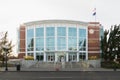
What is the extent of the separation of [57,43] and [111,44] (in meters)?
14.5

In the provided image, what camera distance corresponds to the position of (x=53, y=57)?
78.9 m

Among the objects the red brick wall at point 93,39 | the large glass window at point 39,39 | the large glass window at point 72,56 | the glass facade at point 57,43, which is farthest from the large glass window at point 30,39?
the red brick wall at point 93,39

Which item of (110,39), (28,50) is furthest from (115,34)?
(28,50)

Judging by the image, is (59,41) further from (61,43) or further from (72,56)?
(72,56)

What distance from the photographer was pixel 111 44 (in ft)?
227

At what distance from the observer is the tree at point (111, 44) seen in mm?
68688

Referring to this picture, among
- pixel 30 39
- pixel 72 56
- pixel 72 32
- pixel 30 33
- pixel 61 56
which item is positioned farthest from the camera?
pixel 30 33

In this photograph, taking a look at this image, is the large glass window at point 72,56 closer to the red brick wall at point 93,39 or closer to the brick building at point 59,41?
the brick building at point 59,41

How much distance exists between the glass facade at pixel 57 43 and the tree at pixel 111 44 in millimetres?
8793

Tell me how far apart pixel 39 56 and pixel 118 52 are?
20.4 meters

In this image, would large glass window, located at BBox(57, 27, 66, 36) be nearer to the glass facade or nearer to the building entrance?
the glass facade

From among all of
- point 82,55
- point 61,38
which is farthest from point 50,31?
point 82,55

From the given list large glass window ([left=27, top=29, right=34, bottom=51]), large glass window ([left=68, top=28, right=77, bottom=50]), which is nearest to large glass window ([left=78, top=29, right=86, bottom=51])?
large glass window ([left=68, top=28, right=77, bottom=50])

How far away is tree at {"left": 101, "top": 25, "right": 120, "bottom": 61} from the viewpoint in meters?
68.7
